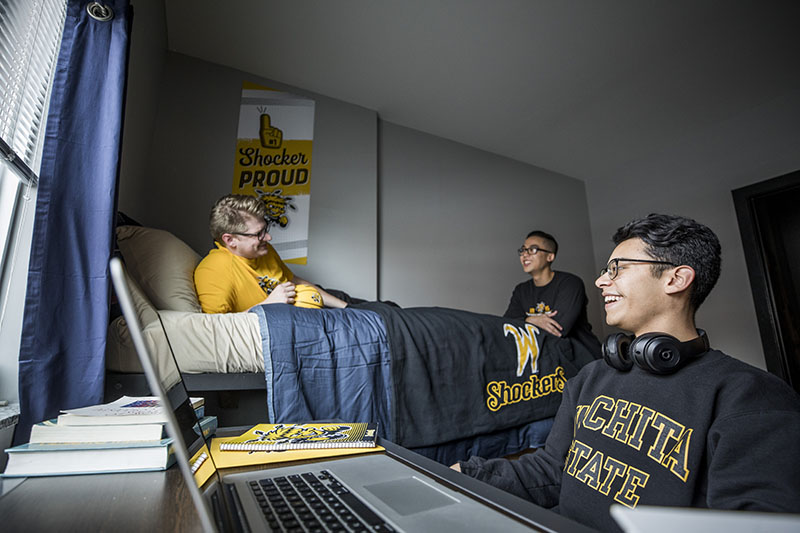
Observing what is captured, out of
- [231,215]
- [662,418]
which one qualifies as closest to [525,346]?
[662,418]

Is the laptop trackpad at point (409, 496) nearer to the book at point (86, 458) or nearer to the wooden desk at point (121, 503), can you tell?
the wooden desk at point (121, 503)

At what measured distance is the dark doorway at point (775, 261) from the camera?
318 cm

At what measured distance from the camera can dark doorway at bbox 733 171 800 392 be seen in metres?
3.18

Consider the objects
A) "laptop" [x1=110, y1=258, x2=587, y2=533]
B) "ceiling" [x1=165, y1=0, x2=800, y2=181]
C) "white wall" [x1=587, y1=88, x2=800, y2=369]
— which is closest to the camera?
"laptop" [x1=110, y1=258, x2=587, y2=533]

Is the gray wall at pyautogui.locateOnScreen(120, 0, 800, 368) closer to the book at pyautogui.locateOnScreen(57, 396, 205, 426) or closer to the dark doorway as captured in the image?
the dark doorway

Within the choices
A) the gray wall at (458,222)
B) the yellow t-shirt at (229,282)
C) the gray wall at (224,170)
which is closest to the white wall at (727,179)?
the gray wall at (458,222)

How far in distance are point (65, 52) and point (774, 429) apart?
1753mm

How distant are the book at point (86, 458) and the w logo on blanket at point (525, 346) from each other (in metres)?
1.47

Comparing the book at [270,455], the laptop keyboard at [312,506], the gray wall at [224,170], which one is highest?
the gray wall at [224,170]

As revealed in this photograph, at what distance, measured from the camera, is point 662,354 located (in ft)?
2.35

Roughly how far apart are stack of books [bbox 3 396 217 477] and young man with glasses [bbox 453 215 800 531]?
502 mm

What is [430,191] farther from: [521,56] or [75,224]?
[75,224]

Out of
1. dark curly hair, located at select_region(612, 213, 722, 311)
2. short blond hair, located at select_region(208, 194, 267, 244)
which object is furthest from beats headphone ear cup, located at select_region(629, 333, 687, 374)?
short blond hair, located at select_region(208, 194, 267, 244)

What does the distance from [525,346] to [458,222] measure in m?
2.11
